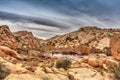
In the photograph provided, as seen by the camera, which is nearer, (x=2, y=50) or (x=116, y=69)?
(x=116, y=69)

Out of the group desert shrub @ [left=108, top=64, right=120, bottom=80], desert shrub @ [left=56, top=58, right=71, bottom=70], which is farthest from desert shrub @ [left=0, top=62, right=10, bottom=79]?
desert shrub @ [left=108, top=64, right=120, bottom=80]

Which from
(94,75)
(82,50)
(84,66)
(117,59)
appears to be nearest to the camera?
(94,75)

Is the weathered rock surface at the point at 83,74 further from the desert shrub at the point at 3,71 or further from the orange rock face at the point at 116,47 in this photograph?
the desert shrub at the point at 3,71

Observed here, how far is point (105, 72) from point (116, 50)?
333 inches

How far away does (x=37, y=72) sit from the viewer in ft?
121

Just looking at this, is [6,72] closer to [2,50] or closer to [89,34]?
[2,50]

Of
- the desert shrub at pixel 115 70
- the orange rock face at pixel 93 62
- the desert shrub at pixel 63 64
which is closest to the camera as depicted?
the desert shrub at pixel 115 70

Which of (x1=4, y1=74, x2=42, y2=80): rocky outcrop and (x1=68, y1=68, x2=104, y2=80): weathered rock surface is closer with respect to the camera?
(x1=4, y1=74, x2=42, y2=80): rocky outcrop

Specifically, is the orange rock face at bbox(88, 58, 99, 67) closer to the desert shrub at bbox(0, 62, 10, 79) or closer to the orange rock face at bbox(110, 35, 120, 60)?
the orange rock face at bbox(110, 35, 120, 60)

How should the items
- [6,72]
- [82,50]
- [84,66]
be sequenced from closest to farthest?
[6,72] < [84,66] < [82,50]

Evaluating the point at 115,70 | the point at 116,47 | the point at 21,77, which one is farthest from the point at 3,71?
the point at 116,47

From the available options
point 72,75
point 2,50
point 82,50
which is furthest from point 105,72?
point 82,50

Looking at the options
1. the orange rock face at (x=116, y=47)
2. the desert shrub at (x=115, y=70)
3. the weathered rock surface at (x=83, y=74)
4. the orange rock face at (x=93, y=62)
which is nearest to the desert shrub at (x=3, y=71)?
the weathered rock surface at (x=83, y=74)

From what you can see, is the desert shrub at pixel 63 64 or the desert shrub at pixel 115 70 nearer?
the desert shrub at pixel 115 70
